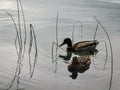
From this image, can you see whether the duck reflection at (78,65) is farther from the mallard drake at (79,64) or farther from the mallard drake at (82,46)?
the mallard drake at (82,46)

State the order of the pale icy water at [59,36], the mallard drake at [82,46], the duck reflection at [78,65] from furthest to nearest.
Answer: the mallard drake at [82,46] → the duck reflection at [78,65] → the pale icy water at [59,36]

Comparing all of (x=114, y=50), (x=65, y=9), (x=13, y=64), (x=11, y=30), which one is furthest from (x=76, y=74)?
(x=65, y=9)

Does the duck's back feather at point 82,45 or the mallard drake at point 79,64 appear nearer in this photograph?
the mallard drake at point 79,64

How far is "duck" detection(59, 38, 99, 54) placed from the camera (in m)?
7.19

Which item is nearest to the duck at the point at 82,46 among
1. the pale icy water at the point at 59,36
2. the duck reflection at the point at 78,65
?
the pale icy water at the point at 59,36

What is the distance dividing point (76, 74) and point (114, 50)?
1.45 m

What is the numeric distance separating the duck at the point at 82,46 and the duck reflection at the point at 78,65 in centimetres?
41

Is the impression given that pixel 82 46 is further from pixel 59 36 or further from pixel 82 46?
pixel 59 36

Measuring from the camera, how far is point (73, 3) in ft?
39.1

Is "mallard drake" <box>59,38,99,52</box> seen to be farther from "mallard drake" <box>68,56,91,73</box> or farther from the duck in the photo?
"mallard drake" <box>68,56,91,73</box>

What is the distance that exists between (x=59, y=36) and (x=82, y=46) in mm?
901

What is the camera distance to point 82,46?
721cm

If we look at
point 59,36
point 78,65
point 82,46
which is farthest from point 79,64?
point 59,36

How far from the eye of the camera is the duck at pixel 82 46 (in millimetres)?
7188
